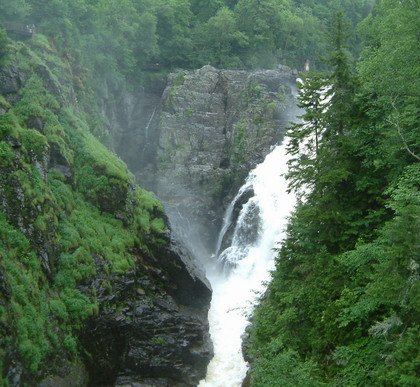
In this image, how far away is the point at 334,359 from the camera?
1133 cm

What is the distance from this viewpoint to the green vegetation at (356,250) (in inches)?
369

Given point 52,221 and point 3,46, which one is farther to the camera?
point 3,46

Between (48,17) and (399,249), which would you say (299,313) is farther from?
(48,17)

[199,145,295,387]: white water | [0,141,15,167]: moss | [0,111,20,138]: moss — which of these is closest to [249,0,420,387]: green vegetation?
[199,145,295,387]: white water

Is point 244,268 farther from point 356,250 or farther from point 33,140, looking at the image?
point 356,250

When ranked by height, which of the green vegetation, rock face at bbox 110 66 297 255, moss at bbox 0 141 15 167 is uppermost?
rock face at bbox 110 66 297 255

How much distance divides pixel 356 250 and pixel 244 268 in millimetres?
17320

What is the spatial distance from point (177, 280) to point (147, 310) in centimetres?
260

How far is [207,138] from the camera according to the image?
38438 millimetres

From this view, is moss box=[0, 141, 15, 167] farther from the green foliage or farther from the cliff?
the green foliage

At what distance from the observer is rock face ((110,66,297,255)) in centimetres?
3672

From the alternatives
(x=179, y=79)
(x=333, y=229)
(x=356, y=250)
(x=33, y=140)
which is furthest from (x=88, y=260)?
(x=179, y=79)

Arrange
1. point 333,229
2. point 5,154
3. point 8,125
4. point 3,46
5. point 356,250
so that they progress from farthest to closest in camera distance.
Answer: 1. point 3,46
2. point 8,125
3. point 5,154
4. point 333,229
5. point 356,250

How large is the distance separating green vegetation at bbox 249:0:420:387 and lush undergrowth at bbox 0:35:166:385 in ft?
24.5
